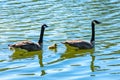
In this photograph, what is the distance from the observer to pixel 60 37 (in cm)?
2378

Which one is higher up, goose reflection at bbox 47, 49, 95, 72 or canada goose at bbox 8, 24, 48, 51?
canada goose at bbox 8, 24, 48, 51

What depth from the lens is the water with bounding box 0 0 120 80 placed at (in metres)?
17.4

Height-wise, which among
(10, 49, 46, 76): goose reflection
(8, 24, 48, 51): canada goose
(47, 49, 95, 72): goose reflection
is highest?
(8, 24, 48, 51): canada goose

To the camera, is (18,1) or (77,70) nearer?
(77,70)

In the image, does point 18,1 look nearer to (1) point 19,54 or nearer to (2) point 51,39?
(2) point 51,39

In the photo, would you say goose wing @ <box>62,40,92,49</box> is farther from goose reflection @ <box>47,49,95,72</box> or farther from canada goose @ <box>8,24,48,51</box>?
canada goose @ <box>8,24,48,51</box>

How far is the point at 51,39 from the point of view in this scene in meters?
23.5

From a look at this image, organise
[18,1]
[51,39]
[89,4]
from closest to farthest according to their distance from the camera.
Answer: [51,39], [89,4], [18,1]

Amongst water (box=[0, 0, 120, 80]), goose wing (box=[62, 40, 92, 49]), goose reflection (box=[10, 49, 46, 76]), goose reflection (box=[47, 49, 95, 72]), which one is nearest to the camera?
water (box=[0, 0, 120, 80])

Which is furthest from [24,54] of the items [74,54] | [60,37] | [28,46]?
[60,37]

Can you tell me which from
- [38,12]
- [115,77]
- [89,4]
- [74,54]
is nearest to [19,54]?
[74,54]

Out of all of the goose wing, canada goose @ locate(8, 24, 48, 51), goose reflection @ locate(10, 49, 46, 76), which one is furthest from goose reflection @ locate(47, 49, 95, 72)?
canada goose @ locate(8, 24, 48, 51)

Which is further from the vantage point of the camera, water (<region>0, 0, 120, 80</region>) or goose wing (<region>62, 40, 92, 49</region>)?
goose wing (<region>62, 40, 92, 49</region>)

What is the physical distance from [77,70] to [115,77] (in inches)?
72.7
